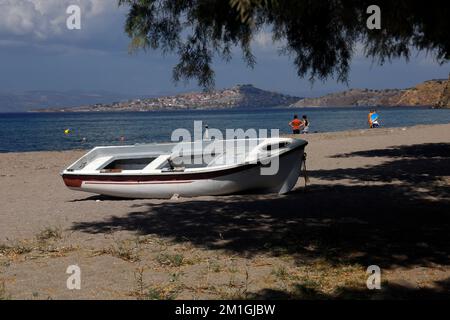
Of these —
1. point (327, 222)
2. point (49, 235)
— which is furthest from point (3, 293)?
point (327, 222)

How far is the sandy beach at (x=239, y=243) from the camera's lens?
6879 millimetres

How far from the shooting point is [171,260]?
8.15 m

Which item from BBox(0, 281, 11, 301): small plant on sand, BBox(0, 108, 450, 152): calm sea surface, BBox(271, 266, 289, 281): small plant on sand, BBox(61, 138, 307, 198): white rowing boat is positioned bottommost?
BBox(0, 108, 450, 152): calm sea surface

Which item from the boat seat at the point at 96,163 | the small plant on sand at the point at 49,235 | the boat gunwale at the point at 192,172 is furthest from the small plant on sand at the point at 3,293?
the boat seat at the point at 96,163

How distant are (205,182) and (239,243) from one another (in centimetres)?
484

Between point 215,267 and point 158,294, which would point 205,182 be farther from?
point 158,294

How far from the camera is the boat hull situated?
13.8 meters

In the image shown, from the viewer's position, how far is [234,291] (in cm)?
671

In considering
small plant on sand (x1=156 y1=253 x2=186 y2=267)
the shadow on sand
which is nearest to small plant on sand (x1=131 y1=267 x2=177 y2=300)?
small plant on sand (x1=156 y1=253 x2=186 y2=267)

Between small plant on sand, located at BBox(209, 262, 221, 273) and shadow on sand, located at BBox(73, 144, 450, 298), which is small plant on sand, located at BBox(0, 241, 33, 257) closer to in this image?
shadow on sand, located at BBox(73, 144, 450, 298)

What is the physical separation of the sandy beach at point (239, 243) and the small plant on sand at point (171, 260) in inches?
0.9

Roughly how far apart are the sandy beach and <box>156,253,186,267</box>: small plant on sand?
23 mm

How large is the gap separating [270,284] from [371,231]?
3.34 meters
